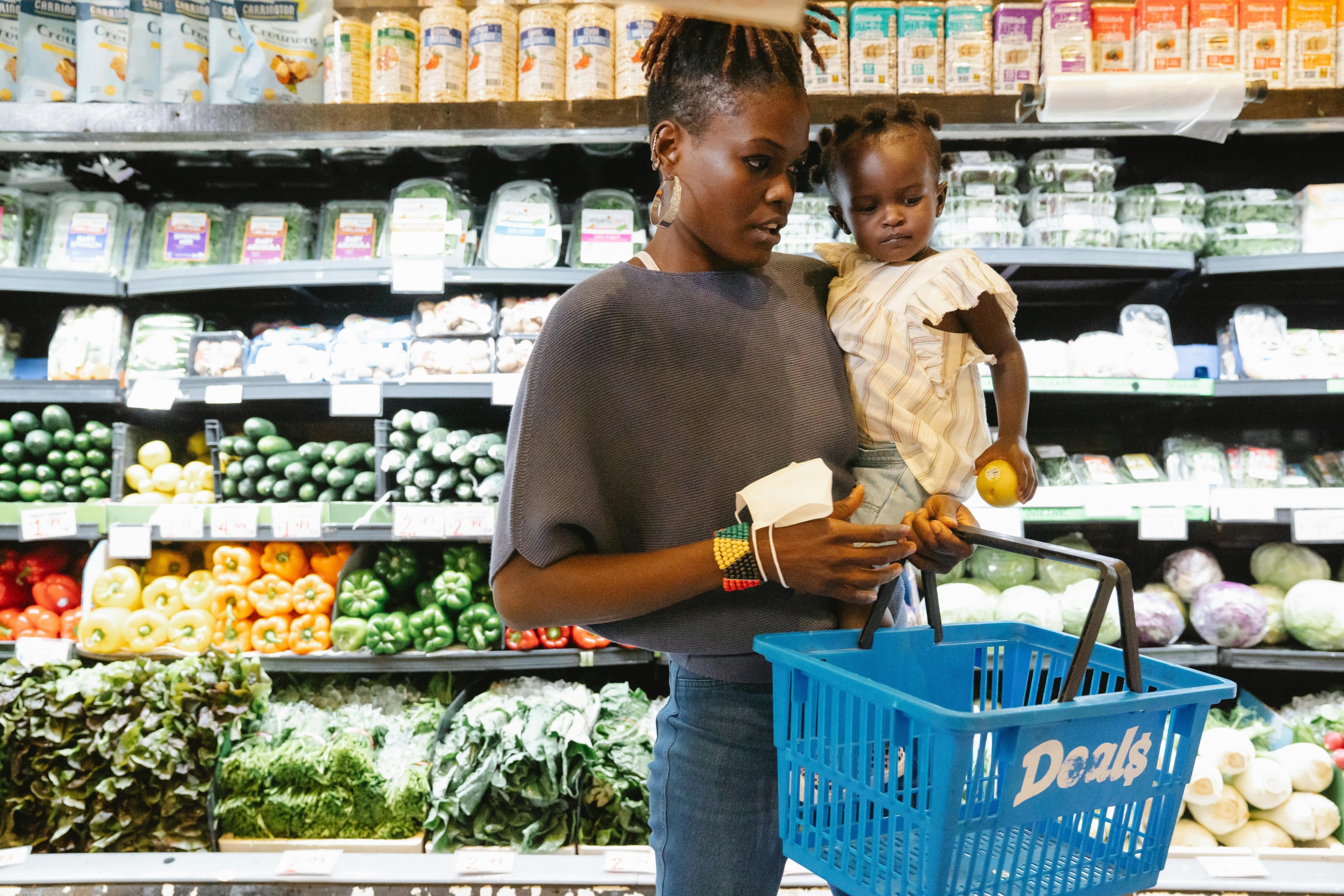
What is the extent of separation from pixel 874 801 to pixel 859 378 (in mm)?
637

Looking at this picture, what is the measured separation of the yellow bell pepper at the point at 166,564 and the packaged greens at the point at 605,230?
6.17 feet

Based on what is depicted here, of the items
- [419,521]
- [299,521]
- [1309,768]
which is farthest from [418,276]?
[1309,768]

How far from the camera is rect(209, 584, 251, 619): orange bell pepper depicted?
122 inches

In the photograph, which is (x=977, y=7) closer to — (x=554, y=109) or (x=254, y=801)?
(x=554, y=109)

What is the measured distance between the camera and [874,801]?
890mm

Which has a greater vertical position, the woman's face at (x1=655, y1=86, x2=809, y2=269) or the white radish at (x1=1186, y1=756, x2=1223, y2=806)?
the woman's face at (x1=655, y1=86, x2=809, y2=269)

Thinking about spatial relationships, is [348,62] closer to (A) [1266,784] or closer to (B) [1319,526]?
(B) [1319,526]

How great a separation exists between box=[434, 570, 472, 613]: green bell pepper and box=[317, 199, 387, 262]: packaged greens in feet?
3.79

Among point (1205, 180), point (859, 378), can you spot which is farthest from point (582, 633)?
point (1205, 180)

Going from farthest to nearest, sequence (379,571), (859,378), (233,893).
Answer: (379,571), (233,893), (859,378)

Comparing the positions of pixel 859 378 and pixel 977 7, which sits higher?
pixel 977 7

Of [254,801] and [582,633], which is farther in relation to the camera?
[582,633]

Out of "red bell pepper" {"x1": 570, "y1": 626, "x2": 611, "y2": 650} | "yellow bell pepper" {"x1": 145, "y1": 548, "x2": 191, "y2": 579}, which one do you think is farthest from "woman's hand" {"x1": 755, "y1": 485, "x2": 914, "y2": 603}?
"yellow bell pepper" {"x1": 145, "y1": 548, "x2": 191, "y2": 579}

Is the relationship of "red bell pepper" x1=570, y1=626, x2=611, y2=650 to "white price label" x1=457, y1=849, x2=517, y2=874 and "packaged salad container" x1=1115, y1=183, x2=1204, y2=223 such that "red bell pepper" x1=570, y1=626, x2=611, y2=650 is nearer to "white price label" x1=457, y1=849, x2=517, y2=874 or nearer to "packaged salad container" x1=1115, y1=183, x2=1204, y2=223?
"white price label" x1=457, y1=849, x2=517, y2=874
